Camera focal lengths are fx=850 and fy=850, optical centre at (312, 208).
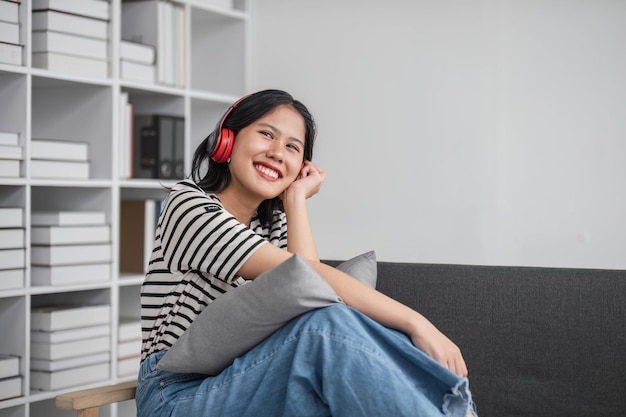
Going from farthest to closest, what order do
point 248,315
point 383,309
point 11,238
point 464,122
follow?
point 464,122
point 11,238
point 383,309
point 248,315

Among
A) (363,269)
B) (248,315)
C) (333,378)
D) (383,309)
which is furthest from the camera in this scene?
(363,269)

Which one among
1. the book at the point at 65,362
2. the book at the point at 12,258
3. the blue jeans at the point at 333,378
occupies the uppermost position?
the book at the point at 12,258

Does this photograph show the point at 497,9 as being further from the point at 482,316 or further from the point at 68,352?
the point at 68,352

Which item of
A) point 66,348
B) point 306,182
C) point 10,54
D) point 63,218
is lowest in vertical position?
point 66,348

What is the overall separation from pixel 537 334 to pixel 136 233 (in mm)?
1764

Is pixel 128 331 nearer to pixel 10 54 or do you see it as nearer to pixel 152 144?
pixel 152 144

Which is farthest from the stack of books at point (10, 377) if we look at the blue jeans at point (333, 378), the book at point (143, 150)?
the blue jeans at point (333, 378)

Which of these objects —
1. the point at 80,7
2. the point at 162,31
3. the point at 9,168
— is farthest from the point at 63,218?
the point at 162,31

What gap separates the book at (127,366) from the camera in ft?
10.3

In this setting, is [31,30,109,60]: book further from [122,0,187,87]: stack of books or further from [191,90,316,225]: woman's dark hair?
[191,90,316,225]: woman's dark hair

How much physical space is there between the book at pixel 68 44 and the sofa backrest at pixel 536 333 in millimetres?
1568

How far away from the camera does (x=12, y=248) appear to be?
273 centimetres

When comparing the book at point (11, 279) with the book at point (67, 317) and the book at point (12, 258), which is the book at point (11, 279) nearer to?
the book at point (12, 258)

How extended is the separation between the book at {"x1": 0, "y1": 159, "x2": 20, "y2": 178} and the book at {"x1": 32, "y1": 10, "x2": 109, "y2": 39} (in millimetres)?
484
